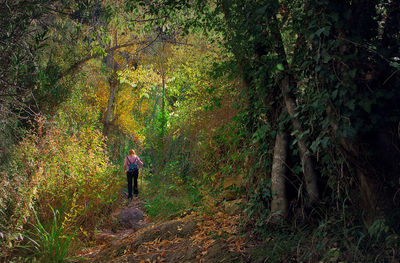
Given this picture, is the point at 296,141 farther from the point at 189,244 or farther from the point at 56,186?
the point at 56,186

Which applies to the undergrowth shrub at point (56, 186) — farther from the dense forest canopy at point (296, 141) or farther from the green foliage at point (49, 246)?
the green foliage at point (49, 246)

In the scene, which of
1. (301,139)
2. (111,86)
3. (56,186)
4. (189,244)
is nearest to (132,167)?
(56,186)

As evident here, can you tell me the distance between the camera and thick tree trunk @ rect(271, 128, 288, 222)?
4.21 metres

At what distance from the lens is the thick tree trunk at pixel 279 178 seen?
4211 millimetres

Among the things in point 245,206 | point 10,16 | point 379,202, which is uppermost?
point 10,16

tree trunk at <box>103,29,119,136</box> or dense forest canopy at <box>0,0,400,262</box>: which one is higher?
tree trunk at <box>103,29,119,136</box>

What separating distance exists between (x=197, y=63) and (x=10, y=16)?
6.16m

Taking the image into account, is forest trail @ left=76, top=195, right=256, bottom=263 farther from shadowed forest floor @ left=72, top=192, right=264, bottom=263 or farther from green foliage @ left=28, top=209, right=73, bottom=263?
green foliage @ left=28, top=209, right=73, bottom=263

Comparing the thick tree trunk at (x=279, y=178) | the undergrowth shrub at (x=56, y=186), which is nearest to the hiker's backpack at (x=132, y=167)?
the undergrowth shrub at (x=56, y=186)

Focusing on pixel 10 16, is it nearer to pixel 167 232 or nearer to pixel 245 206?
pixel 167 232

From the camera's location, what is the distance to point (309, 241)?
3.69m

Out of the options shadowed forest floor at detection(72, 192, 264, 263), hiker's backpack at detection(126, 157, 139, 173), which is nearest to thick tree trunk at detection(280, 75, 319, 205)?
shadowed forest floor at detection(72, 192, 264, 263)

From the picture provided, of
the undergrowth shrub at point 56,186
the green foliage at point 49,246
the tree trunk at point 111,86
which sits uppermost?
the tree trunk at point 111,86

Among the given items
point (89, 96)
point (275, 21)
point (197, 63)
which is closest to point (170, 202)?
point (197, 63)
